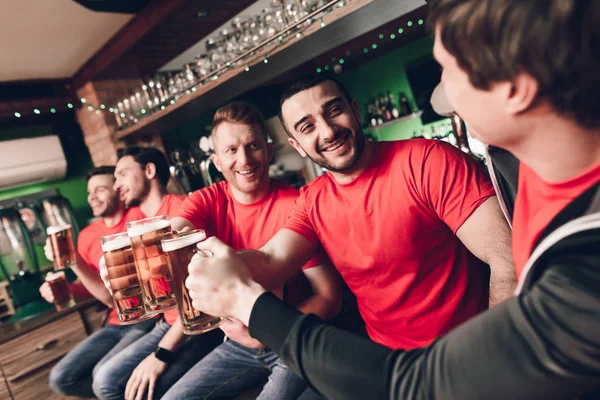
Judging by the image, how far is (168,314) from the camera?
214 cm

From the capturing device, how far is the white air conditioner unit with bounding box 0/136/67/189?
3.68m

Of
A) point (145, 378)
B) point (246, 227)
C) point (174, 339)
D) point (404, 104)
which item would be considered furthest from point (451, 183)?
point (404, 104)

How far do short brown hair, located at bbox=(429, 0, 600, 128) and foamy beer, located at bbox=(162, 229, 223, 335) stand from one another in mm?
723

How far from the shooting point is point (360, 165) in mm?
1384

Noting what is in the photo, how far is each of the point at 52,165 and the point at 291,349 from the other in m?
4.23

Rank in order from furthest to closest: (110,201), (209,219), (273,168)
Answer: (273,168) < (110,201) < (209,219)

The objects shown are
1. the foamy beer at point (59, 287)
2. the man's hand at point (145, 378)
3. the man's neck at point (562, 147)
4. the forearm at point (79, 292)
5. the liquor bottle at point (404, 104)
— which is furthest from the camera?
the liquor bottle at point (404, 104)

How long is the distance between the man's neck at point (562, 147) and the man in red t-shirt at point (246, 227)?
40.2 inches

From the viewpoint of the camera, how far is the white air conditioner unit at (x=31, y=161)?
3.68 metres

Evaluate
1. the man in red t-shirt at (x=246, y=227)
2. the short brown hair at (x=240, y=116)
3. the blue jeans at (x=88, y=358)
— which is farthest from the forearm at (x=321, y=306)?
the blue jeans at (x=88, y=358)

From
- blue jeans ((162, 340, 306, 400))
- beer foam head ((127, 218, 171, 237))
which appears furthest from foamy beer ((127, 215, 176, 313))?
blue jeans ((162, 340, 306, 400))

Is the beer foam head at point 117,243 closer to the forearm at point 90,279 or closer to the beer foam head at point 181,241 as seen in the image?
the beer foam head at point 181,241

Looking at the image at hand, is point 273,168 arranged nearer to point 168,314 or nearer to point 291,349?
point 168,314

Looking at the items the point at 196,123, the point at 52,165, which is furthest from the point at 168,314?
the point at 196,123
